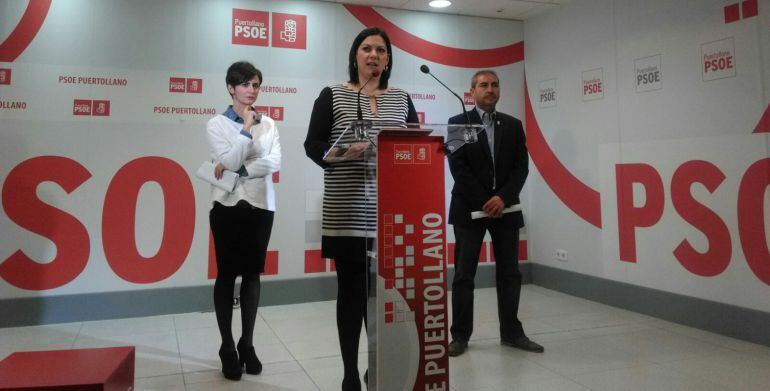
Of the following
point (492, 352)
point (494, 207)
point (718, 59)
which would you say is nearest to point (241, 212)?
point (494, 207)

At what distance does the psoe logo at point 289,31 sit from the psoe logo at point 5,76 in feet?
6.38

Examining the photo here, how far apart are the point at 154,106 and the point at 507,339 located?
316 cm

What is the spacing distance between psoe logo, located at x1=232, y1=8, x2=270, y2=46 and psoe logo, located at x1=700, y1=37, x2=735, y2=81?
3313mm

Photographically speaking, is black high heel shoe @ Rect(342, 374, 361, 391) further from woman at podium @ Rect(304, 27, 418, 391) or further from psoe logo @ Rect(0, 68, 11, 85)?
psoe logo @ Rect(0, 68, 11, 85)

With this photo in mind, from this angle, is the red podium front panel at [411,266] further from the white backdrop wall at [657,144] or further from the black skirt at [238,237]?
the white backdrop wall at [657,144]

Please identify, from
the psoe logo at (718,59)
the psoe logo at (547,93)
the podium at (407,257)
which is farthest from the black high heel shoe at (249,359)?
the psoe logo at (547,93)

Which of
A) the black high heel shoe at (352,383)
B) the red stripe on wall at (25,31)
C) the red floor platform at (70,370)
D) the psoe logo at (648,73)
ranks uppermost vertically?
the red stripe on wall at (25,31)

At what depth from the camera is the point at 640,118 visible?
12.7 ft

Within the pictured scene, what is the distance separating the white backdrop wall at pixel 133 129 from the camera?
3.70 m

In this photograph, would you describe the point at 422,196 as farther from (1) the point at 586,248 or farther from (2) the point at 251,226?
(1) the point at 586,248

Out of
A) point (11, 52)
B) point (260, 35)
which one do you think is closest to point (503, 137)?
point (260, 35)

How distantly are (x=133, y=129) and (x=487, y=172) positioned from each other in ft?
9.08

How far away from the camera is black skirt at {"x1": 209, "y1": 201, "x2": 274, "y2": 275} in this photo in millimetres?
2477

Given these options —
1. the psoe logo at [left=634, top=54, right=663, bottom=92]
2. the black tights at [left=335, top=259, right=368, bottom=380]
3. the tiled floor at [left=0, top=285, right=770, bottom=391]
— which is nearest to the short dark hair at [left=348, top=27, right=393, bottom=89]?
the black tights at [left=335, top=259, right=368, bottom=380]
